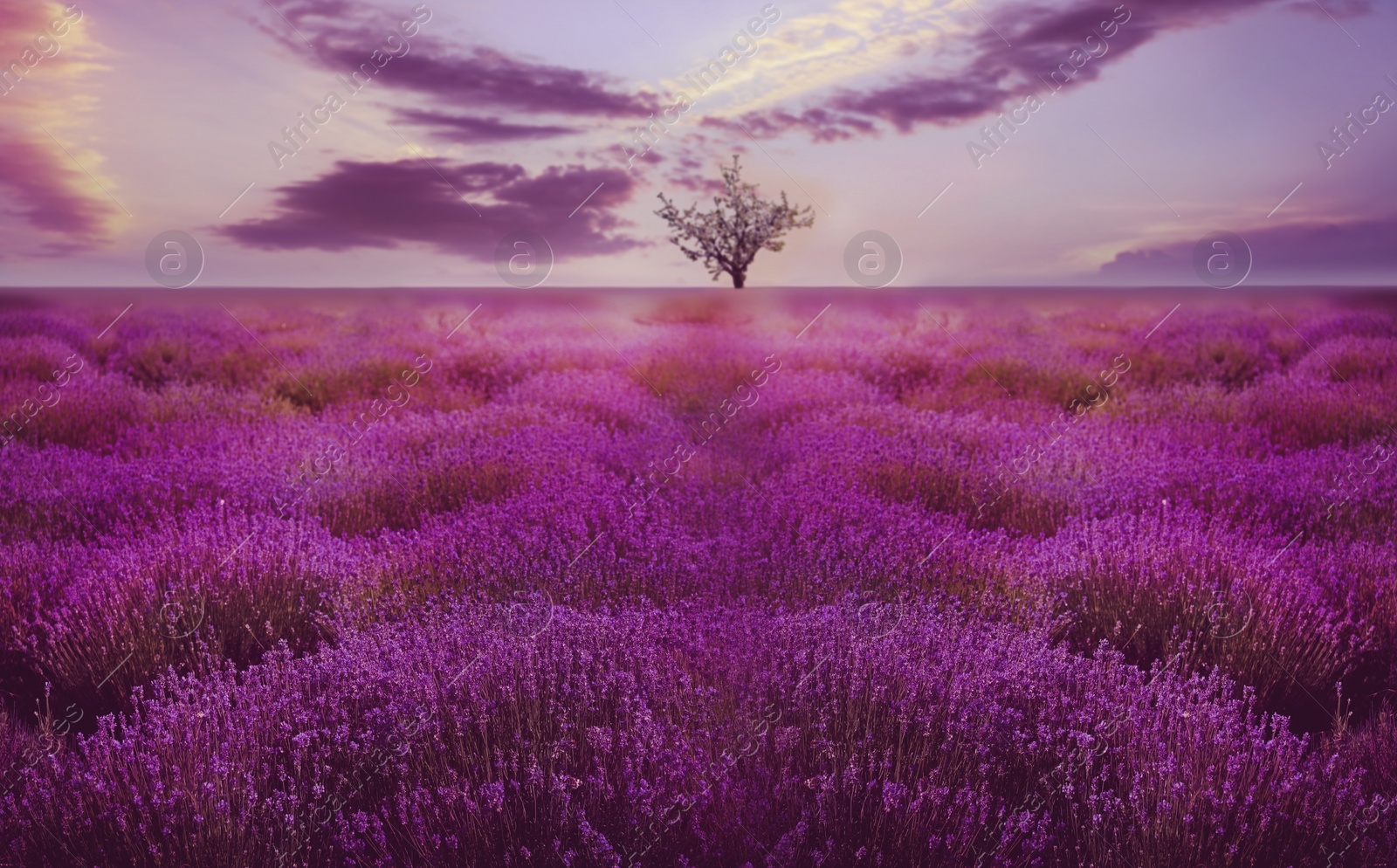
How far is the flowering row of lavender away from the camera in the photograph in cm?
201

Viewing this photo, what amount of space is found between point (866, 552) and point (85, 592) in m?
3.34

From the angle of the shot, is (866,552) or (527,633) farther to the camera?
(866,552)

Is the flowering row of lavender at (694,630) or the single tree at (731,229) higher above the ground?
the single tree at (731,229)

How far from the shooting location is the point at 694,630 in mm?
2996

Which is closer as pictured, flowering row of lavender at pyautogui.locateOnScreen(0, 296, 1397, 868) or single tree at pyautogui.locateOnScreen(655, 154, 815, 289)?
flowering row of lavender at pyautogui.locateOnScreen(0, 296, 1397, 868)

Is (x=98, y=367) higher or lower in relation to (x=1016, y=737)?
higher

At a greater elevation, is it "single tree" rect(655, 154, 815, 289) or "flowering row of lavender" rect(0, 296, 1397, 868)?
"single tree" rect(655, 154, 815, 289)

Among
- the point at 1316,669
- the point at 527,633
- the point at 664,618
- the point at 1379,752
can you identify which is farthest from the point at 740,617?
the point at 1316,669

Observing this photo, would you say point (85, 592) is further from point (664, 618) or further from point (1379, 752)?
point (1379, 752)

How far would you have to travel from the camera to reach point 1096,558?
362cm

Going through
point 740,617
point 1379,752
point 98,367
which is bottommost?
point 1379,752

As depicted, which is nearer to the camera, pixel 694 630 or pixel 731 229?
pixel 694 630

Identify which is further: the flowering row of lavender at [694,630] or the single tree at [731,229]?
the single tree at [731,229]

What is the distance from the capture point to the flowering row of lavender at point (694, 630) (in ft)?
6.61
